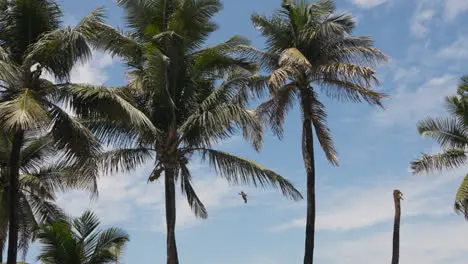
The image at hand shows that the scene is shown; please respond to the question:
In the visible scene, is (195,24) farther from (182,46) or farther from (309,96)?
(309,96)

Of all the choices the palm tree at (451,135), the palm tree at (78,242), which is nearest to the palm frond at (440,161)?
the palm tree at (451,135)

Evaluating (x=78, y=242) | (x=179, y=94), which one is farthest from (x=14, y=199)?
(x=179, y=94)

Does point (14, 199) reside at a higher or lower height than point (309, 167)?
lower

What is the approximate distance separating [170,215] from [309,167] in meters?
5.20

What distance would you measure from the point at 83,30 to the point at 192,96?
5.85 metres

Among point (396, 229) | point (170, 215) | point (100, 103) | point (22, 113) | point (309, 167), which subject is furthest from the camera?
point (396, 229)

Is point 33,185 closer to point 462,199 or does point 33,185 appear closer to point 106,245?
point 106,245

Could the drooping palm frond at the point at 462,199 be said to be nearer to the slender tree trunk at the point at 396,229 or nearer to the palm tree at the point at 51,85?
the slender tree trunk at the point at 396,229

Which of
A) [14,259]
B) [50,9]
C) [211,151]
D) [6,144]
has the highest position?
[50,9]

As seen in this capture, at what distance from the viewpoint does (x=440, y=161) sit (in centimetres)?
2794

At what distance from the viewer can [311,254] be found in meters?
21.9

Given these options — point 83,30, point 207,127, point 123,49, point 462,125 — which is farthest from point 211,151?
point 462,125

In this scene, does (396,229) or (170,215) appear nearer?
(170,215)

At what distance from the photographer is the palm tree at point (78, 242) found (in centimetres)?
1870
